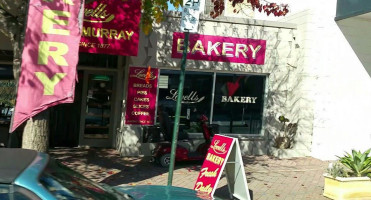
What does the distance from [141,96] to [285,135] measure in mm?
4152

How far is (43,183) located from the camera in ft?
8.66

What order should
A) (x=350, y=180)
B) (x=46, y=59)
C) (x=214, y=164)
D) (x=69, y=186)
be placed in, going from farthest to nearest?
(x=350, y=180)
(x=214, y=164)
(x=46, y=59)
(x=69, y=186)

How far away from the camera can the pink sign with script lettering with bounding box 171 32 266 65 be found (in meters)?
10.3

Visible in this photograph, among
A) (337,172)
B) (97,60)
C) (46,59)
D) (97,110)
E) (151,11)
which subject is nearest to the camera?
(46,59)

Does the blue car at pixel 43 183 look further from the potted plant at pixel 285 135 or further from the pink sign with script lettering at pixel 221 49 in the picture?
the potted plant at pixel 285 135

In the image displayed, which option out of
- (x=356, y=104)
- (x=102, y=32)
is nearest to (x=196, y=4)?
(x=102, y=32)

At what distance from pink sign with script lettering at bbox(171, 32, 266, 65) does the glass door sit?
7.74 feet

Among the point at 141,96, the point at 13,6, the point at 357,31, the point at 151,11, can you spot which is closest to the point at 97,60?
the point at 141,96

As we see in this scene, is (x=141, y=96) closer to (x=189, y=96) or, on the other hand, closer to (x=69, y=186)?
(x=189, y=96)

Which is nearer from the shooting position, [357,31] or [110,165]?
[110,165]

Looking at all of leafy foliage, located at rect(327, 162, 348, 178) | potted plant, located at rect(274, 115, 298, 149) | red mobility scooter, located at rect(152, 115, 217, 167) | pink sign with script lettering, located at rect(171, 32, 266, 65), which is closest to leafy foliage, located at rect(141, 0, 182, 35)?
pink sign with script lettering, located at rect(171, 32, 266, 65)

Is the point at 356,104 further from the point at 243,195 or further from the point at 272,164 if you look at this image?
the point at 243,195

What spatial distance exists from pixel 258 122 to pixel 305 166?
198 cm

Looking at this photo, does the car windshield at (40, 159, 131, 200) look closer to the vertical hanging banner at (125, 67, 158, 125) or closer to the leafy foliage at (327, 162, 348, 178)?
the leafy foliage at (327, 162, 348, 178)
